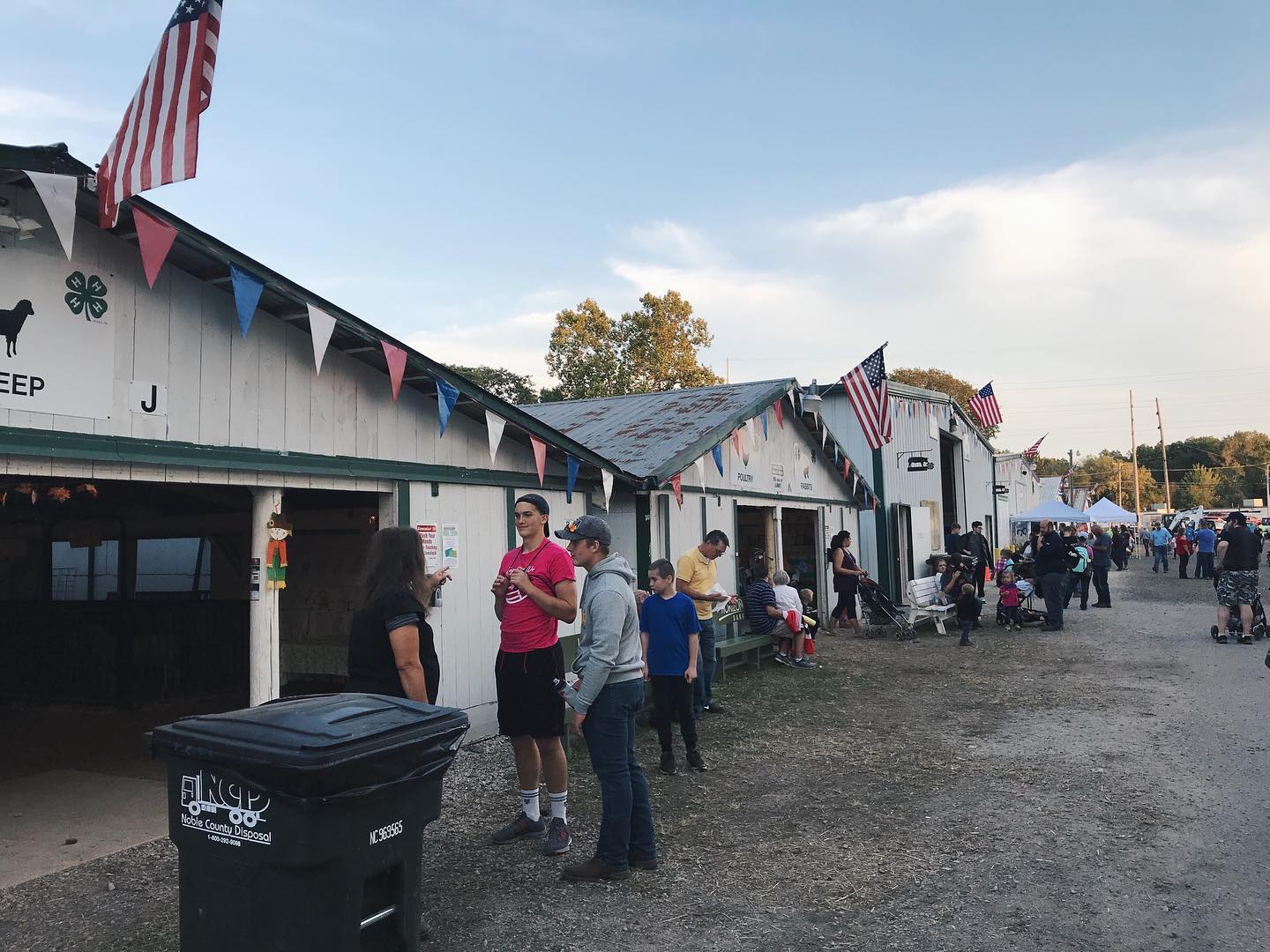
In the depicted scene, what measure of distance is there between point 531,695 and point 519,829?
94cm

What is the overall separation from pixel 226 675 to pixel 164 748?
868 cm

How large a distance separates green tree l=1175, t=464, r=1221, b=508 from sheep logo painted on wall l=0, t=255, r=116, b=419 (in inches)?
3599

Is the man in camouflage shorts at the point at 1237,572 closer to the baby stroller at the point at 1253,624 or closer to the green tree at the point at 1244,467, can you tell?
the baby stroller at the point at 1253,624

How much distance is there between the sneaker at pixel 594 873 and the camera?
4.40 metres

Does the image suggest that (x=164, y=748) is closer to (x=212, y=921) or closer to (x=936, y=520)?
(x=212, y=921)

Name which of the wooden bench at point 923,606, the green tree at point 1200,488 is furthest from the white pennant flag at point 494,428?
the green tree at point 1200,488

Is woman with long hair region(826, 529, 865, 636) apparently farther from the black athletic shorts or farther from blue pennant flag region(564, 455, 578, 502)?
the black athletic shorts

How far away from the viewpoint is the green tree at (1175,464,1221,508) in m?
82.0

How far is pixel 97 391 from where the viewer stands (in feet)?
16.7

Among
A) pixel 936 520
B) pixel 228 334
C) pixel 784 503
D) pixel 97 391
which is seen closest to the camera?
pixel 97 391

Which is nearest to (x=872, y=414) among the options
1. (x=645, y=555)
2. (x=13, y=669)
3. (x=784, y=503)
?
(x=784, y=503)

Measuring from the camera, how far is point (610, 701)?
436 cm

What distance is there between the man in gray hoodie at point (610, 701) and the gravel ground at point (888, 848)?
0.20 metres

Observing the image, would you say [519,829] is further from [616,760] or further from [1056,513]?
[1056,513]
